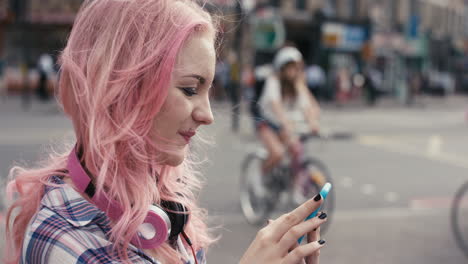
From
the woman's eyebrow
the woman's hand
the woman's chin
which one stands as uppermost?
the woman's eyebrow

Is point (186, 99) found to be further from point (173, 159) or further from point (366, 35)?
point (366, 35)

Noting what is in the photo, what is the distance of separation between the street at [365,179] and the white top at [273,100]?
700 mm

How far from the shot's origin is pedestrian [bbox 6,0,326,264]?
107 cm

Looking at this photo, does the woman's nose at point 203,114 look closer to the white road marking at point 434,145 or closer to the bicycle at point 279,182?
the bicycle at point 279,182

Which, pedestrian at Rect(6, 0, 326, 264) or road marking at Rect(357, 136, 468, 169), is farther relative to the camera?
road marking at Rect(357, 136, 468, 169)

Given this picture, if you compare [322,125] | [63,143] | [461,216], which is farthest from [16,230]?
[322,125]

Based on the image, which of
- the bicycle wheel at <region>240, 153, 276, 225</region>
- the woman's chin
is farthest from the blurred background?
the woman's chin

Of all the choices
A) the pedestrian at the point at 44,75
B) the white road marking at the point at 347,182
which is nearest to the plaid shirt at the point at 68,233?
the white road marking at the point at 347,182

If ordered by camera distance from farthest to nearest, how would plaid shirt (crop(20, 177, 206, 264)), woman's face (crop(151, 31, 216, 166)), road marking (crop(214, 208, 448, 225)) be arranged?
1. road marking (crop(214, 208, 448, 225))
2. woman's face (crop(151, 31, 216, 166))
3. plaid shirt (crop(20, 177, 206, 264))

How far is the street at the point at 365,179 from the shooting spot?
514cm

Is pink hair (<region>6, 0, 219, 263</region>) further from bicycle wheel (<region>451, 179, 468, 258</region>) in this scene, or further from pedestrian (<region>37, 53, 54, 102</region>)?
pedestrian (<region>37, 53, 54, 102</region>)

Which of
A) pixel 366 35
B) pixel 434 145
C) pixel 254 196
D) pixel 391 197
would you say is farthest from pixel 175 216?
pixel 366 35

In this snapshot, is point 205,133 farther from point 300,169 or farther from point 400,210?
point 400,210

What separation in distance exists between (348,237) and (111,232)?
4.85 metres
